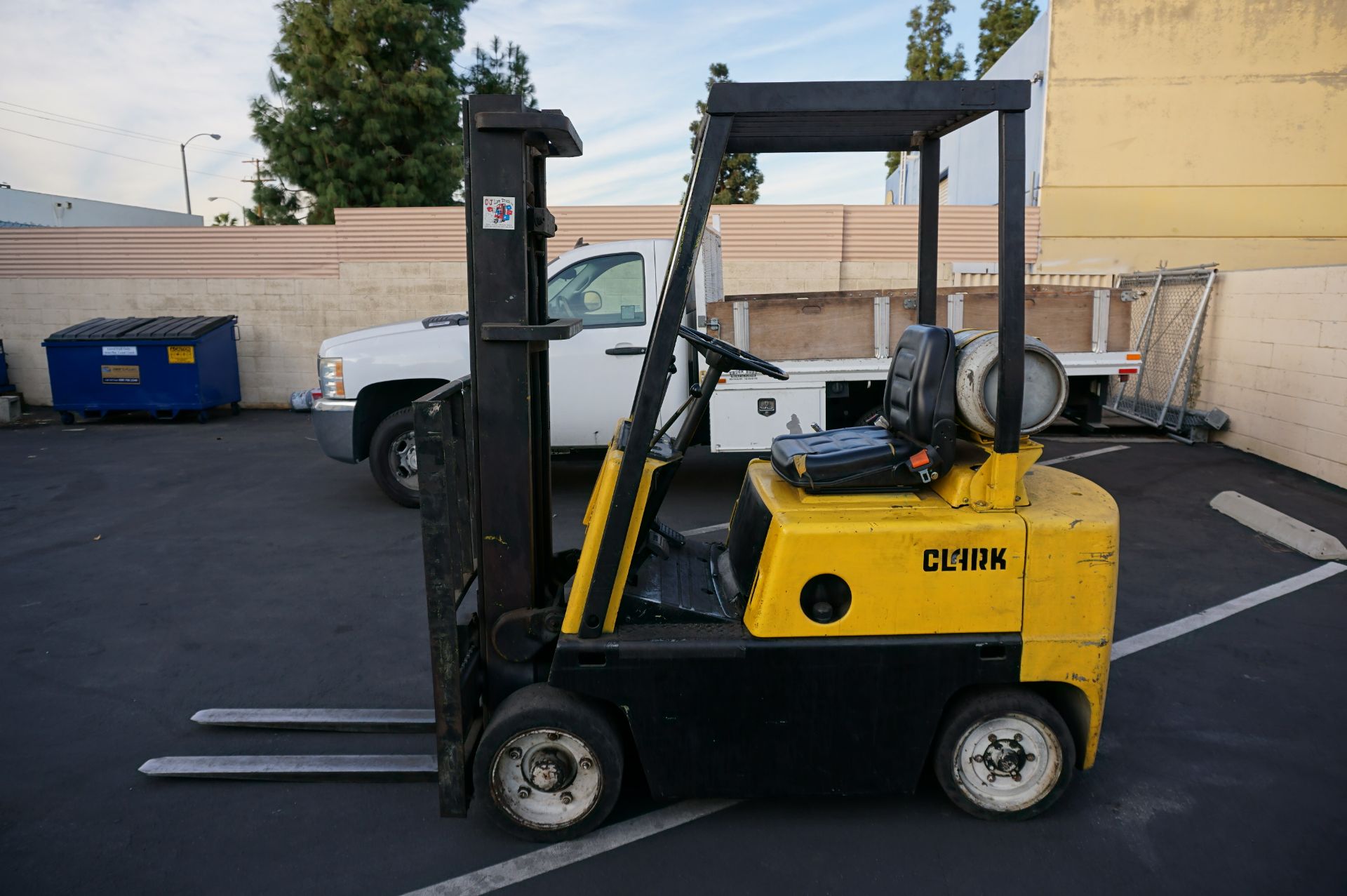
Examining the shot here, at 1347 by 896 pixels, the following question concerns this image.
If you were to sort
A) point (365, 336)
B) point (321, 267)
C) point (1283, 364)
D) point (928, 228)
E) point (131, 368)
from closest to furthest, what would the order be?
point (928, 228)
point (365, 336)
point (1283, 364)
point (131, 368)
point (321, 267)

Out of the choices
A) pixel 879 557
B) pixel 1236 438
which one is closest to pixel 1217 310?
pixel 1236 438


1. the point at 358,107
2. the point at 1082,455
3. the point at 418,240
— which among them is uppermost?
the point at 358,107

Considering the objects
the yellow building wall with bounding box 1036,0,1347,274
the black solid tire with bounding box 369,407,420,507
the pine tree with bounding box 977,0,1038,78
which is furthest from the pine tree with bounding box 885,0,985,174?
the black solid tire with bounding box 369,407,420,507

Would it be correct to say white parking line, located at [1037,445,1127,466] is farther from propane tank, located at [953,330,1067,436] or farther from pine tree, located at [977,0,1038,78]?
pine tree, located at [977,0,1038,78]

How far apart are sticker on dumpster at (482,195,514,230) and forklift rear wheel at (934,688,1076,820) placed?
7.47 ft

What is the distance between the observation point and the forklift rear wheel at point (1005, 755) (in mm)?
3043

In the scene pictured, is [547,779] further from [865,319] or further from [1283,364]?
[1283,364]

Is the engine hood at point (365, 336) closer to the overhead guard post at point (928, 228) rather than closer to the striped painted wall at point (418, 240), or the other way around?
the overhead guard post at point (928, 228)

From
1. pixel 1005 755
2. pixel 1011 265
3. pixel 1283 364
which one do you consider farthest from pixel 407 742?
pixel 1283 364

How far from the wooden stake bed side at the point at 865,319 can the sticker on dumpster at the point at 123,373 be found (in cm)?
925

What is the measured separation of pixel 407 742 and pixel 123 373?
11067mm

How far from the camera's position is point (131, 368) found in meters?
12.5

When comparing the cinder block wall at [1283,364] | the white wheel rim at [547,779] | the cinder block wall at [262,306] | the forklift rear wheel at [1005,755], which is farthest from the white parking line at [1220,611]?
the cinder block wall at [262,306]

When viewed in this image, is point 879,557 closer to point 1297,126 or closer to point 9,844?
point 9,844
